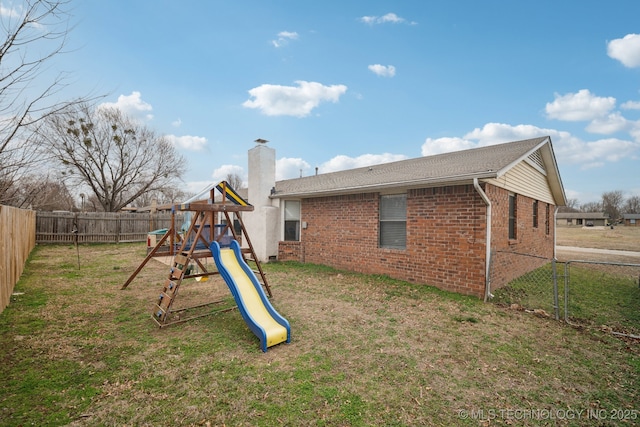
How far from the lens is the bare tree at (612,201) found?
72375 mm

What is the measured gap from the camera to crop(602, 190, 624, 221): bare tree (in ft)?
237

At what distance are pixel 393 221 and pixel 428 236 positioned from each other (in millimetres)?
1196

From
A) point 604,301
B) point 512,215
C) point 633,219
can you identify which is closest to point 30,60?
point 512,215

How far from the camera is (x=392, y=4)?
900 cm

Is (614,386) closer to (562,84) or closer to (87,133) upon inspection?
(562,84)

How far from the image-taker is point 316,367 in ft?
11.3

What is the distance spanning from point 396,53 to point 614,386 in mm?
10840

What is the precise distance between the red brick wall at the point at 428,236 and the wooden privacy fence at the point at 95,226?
13.3 m

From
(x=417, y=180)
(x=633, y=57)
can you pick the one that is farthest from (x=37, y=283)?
(x=633, y=57)

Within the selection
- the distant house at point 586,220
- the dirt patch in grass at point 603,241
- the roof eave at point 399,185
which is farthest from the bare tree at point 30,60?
the distant house at point 586,220

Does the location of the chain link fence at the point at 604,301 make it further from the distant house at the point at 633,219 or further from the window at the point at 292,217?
the distant house at the point at 633,219

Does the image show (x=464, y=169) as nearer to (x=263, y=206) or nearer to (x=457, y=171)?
(x=457, y=171)

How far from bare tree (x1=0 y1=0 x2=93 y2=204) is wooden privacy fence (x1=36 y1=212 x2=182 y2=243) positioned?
14602mm

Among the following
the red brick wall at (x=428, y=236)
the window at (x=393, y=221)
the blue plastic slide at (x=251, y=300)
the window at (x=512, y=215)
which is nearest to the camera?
the blue plastic slide at (x=251, y=300)
